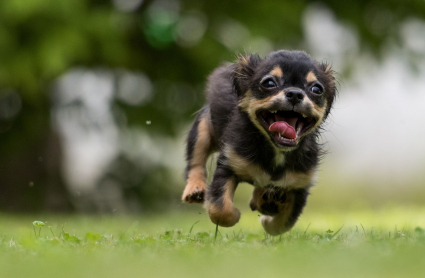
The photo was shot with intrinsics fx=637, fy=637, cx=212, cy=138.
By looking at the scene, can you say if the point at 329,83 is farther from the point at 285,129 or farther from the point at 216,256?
the point at 216,256

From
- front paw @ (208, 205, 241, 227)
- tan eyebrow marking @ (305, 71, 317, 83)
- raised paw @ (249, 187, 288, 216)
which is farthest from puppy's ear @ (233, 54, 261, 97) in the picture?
front paw @ (208, 205, 241, 227)

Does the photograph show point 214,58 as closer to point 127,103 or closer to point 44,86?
point 127,103

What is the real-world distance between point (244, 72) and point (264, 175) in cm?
94

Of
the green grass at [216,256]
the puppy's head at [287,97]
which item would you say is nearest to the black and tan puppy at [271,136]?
the puppy's head at [287,97]

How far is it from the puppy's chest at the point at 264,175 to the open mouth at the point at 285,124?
40 cm

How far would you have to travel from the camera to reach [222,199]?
542 centimetres

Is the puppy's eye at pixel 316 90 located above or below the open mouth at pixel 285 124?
above

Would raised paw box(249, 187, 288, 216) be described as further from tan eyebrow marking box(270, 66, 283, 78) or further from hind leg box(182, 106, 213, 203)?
tan eyebrow marking box(270, 66, 283, 78)

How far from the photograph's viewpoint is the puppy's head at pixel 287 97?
502cm

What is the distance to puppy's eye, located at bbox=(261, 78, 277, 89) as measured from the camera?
17.1 ft

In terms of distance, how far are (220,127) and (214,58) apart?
5.97 meters

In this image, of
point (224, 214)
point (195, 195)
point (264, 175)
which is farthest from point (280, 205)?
point (195, 195)

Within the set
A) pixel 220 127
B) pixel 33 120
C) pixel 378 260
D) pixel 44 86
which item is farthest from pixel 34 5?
pixel 378 260

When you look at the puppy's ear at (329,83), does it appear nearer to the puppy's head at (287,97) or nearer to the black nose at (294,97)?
the puppy's head at (287,97)
